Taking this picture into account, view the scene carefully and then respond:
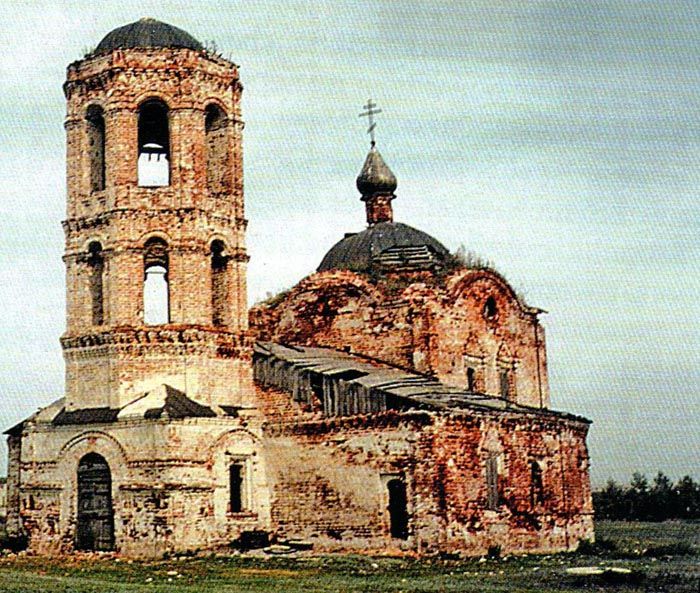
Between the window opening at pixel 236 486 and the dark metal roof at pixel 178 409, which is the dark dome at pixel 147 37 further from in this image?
the window opening at pixel 236 486

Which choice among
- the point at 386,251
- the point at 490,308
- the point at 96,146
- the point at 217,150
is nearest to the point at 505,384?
the point at 490,308

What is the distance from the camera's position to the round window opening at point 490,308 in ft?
103

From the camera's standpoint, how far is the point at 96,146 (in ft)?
90.2

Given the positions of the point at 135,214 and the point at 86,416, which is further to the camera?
the point at 135,214

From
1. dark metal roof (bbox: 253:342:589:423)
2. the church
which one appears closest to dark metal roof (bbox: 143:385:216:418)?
the church

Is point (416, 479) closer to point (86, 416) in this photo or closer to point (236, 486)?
point (236, 486)

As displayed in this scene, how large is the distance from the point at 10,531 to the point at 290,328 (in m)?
8.57

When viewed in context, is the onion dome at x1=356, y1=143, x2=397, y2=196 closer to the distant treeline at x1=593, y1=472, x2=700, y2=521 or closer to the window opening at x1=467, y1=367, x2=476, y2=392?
the window opening at x1=467, y1=367, x2=476, y2=392

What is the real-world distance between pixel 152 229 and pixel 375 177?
9926mm

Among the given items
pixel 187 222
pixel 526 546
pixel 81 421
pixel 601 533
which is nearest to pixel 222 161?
pixel 187 222

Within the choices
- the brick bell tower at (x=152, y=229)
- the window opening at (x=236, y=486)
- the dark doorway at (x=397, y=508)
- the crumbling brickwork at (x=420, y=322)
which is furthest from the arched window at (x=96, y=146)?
the dark doorway at (x=397, y=508)

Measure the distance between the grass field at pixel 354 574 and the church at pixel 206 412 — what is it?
1.22m

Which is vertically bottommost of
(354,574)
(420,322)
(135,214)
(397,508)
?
(354,574)

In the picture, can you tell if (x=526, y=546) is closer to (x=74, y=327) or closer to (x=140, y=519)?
(x=140, y=519)
